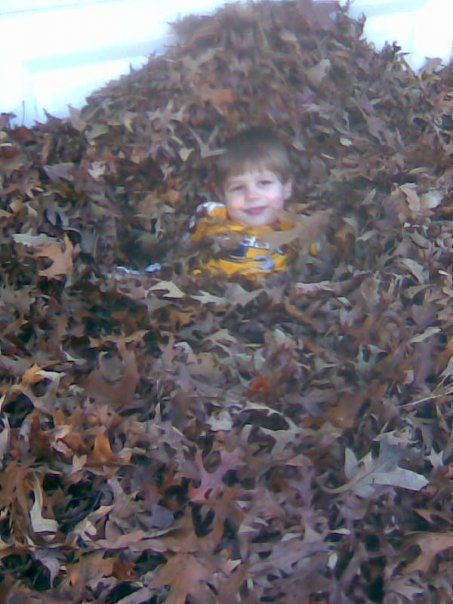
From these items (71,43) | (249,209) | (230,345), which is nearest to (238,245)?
(249,209)

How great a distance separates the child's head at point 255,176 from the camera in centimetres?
306

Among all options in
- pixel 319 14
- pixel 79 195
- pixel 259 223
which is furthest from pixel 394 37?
pixel 79 195

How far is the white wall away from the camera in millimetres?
3156

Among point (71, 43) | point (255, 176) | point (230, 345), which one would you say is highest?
point (71, 43)

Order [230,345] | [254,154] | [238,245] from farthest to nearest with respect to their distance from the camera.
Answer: [254,154]
[238,245]
[230,345]

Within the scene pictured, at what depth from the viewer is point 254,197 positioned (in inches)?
124

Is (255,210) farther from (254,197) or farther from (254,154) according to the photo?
(254,154)

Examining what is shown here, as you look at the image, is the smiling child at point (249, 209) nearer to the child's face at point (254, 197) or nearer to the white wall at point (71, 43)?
the child's face at point (254, 197)

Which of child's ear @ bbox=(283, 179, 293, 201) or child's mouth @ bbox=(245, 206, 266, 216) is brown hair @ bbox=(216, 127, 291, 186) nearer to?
child's ear @ bbox=(283, 179, 293, 201)

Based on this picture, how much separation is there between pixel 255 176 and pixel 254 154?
84 mm

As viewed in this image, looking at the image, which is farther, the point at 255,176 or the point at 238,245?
the point at 255,176

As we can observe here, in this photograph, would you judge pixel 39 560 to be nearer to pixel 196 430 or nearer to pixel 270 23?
pixel 196 430

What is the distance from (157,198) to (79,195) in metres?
0.28

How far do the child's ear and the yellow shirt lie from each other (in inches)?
3.8
